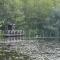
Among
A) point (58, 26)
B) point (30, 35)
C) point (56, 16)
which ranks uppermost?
point (56, 16)

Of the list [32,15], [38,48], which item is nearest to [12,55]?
[38,48]

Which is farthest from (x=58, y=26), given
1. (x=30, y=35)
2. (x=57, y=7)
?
(x=30, y=35)

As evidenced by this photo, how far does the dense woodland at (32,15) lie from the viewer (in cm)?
165

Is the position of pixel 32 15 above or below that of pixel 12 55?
above

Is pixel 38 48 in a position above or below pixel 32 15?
below

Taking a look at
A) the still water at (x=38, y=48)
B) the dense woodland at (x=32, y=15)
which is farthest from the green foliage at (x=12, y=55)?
the dense woodland at (x=32, y=15)

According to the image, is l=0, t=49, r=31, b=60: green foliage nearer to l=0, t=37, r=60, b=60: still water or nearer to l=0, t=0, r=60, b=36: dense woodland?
l=0, t=37, r=60, b=60: still water

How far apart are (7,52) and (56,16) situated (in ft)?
2.28

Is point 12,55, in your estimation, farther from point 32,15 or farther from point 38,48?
point 32,15

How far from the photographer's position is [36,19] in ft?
5.48

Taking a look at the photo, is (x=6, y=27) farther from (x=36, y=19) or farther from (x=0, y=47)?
(x=36, y=19)

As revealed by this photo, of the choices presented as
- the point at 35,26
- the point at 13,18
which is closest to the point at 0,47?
the point at 13,18

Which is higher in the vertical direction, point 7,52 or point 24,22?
point 24,22

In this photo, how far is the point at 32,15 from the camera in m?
1.67
